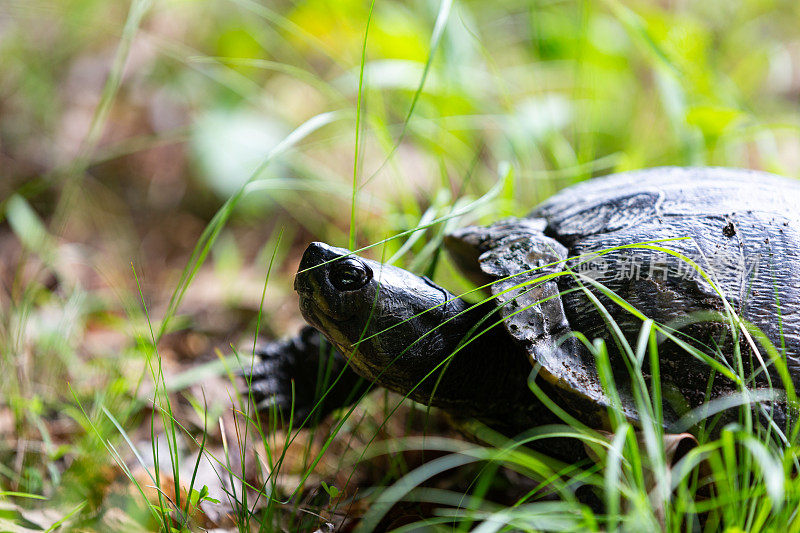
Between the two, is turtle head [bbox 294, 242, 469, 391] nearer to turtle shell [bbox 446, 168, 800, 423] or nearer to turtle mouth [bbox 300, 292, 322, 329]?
turtle mouth [bbox 300, 292, 322, 329]

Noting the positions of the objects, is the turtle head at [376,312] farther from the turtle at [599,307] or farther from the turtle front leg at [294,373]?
the turtle front leg at [294,373]

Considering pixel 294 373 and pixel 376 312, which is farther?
pixel 294 373

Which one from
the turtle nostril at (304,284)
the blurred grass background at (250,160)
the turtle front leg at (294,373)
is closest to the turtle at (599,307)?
the turtle nostril at (304,284)

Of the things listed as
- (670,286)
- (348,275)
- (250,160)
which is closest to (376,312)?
(348,275)

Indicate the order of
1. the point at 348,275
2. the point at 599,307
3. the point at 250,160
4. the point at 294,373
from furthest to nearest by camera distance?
the point at 250,160 → the point at 294,373 → the point at 348,275 → the point at 599,307

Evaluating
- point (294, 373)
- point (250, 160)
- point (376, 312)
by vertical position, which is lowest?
point (294, 373)

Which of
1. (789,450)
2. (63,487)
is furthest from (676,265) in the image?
(63,487)

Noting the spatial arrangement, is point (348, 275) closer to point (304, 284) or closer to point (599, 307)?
point (304, 284)
